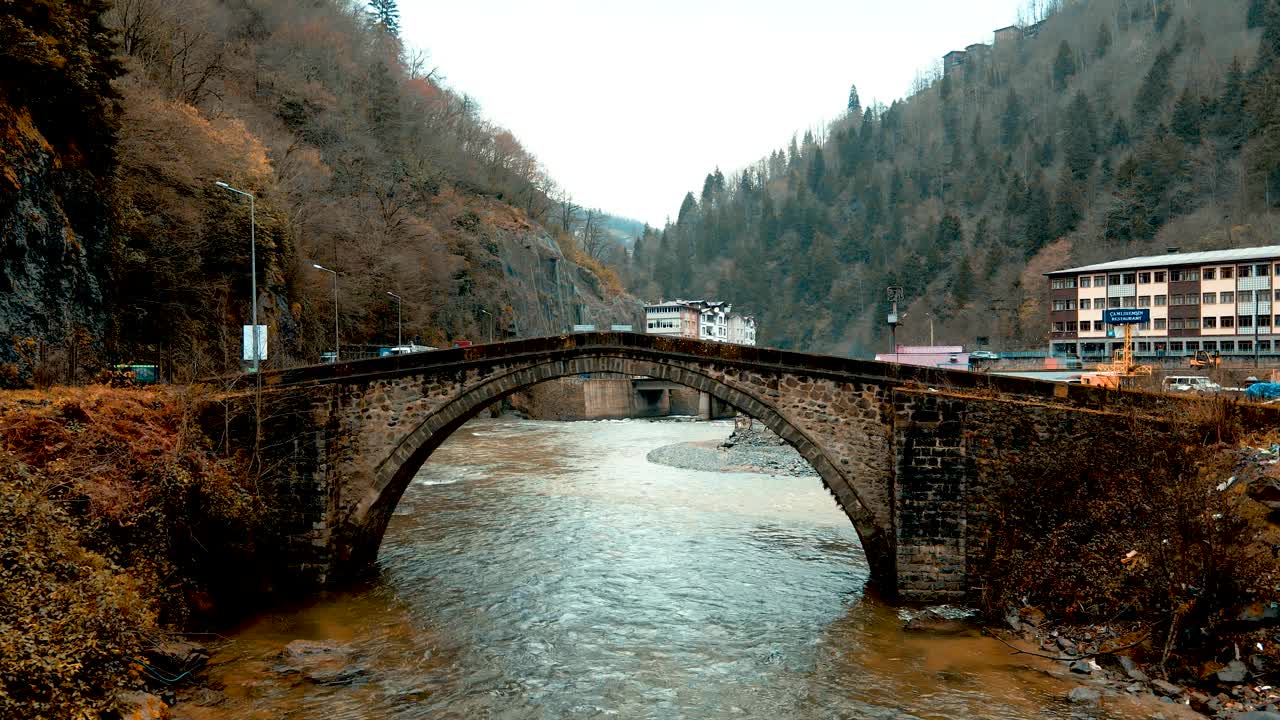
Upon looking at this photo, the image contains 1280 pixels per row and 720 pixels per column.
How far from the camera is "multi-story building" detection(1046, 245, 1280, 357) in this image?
174 ft

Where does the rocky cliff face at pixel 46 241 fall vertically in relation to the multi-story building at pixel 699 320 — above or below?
below

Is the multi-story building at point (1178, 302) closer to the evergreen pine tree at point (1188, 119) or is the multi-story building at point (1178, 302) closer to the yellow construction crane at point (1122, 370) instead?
the yellow construction crane at point (1122, 370)

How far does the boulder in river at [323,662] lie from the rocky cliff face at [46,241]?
9.21m

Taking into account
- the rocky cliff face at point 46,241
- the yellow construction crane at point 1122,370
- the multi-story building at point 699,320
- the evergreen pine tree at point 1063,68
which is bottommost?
the yellow construction crane at point 1122,370

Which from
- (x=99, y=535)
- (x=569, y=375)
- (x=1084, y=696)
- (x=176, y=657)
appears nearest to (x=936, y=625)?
(x=1084, y=696)

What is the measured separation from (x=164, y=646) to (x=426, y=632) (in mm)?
4355

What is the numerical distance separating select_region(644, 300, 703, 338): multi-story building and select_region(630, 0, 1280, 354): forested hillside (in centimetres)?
1927

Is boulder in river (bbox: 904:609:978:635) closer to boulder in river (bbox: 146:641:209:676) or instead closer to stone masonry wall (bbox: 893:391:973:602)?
stone masonry wall (bbox: 893:391:973:602)

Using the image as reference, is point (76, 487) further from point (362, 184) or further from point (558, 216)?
point (558, 216)

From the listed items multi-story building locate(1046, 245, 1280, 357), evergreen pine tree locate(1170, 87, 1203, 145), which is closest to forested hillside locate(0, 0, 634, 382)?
multi-story building locate(1046, 245, 1280, 357)

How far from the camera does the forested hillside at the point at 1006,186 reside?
82.4 m

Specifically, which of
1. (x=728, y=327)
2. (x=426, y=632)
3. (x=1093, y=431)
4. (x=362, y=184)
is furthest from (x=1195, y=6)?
(x=426, y=632)

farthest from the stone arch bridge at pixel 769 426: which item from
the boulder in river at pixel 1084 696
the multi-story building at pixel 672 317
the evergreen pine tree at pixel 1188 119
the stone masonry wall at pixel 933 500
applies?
the multi-story building at pixel 672 317

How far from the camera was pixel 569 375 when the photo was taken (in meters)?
16.7
